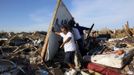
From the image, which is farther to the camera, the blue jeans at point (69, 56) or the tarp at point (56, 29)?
the tarp at point (56, 29)

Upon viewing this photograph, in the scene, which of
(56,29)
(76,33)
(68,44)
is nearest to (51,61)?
(68,44)

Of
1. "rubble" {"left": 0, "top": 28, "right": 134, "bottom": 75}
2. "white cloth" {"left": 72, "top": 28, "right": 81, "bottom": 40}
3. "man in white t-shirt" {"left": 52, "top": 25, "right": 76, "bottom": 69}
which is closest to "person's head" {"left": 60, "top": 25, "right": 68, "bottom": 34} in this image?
"man in white t-shirt" {"left": 52, "top": 25, "right": 76, "bottom": 69}

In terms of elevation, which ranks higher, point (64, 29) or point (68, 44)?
point (64, 29)

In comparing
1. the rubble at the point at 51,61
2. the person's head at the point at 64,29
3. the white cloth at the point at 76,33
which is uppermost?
the person's head at the point at 64,29

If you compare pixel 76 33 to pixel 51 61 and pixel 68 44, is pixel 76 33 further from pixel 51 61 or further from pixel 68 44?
pixel 51 61

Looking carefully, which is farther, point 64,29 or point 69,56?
point 69,56

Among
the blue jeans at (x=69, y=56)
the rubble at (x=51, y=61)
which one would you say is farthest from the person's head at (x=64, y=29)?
the rubble at (x=51, y=61)

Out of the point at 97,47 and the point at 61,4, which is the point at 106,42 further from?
the point at 61,4

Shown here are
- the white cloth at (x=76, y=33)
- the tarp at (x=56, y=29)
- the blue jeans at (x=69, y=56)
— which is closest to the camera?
the blue jeans at (x=69, y=56)

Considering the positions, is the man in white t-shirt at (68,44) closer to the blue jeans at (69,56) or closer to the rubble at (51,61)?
the blue jeans at (69,56)

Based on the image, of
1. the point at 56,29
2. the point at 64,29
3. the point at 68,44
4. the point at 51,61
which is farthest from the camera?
the point at 56,29

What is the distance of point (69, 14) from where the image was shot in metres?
12.2

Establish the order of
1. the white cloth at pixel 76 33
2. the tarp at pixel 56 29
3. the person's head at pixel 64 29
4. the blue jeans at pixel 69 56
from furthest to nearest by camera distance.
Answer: the white cloth at pixel 76 33
the tarp at pixel 56 29
the blue jeans at pixel 69 56
the person's head at pixel 64 29

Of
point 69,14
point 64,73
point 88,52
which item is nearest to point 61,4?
point 69,14
